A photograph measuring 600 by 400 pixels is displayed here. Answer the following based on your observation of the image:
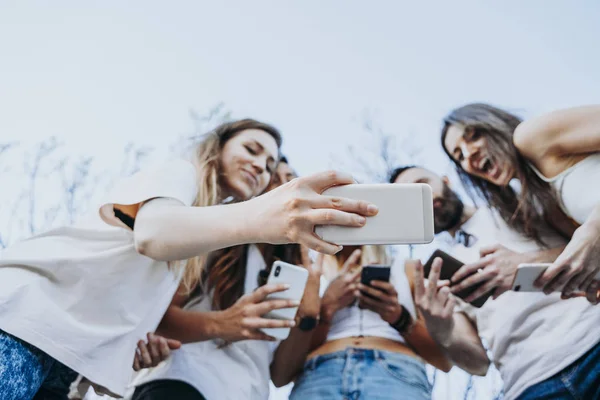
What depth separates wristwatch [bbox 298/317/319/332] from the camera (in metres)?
1.24

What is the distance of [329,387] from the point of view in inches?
44.9

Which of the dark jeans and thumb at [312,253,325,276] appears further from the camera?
thumb at [312,253,325,276]

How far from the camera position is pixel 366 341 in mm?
1221

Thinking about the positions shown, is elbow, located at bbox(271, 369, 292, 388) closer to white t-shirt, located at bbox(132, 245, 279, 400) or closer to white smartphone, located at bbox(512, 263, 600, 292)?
white t-shirt, located at bbox(132, 245, 279, 400)

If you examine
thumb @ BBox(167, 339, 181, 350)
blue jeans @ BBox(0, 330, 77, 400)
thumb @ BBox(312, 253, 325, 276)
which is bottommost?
thumb @ BBox(167, 339, 181, 350)

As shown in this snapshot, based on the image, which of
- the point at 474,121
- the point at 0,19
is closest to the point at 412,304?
the point at 474,121

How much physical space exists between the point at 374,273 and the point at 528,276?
1.06ft

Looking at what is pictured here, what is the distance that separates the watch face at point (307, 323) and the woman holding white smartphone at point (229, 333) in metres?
0.01

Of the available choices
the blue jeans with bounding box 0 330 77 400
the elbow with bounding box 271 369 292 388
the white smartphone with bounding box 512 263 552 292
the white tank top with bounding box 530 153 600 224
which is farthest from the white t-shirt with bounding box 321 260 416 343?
the blue jeans with bounding box 0 330 77 400

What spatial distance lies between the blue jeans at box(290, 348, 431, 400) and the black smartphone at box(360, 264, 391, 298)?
16cm

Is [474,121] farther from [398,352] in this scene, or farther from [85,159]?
[85,159]

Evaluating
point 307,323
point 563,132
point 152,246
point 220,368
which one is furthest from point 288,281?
point 563,132

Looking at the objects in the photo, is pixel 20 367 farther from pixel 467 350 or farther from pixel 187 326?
pixel 467 350

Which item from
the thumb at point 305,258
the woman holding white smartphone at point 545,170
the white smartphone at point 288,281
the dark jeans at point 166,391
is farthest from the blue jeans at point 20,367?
the woman holding white smartphone at point 545,170
